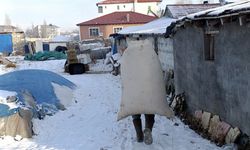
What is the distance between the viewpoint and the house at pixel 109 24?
166 ft

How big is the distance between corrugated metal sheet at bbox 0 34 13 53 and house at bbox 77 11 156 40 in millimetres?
9075

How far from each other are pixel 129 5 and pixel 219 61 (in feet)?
198

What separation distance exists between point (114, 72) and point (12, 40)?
98.3 feet


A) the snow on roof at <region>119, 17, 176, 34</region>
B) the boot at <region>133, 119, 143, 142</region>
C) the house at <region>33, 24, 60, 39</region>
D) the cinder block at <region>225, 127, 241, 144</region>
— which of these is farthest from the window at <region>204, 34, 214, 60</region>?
the house at <region>33, 24, 60, 39</region>

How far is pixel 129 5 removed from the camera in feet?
221

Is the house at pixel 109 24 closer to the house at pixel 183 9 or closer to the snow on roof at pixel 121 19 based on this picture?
the snow on roof at pixel 121 19

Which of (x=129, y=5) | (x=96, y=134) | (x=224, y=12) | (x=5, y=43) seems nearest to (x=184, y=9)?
(x=96, y=134)

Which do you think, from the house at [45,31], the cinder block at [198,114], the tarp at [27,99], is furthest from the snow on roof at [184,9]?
the house at [45,31]

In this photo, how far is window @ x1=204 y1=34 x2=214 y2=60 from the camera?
8.92 m

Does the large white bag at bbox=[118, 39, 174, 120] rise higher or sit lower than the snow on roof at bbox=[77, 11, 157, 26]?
lower

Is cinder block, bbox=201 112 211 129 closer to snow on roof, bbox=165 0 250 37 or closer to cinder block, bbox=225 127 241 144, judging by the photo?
cinder block, bbox=225 127 241 144

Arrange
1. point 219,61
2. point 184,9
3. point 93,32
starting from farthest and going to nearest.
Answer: point 93,32 → point 184,9 → point 219,61

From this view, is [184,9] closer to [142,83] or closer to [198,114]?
[198,114]

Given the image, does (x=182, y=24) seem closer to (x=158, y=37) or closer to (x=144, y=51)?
(x=144, y=51)
